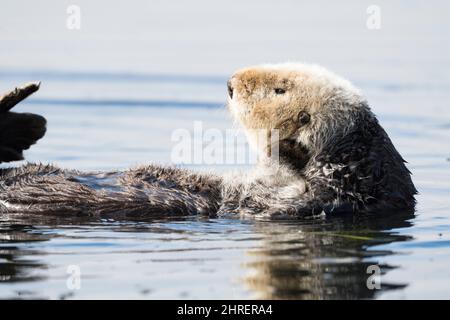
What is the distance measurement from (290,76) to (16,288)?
8.80ft

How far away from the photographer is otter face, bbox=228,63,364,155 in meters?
6.87

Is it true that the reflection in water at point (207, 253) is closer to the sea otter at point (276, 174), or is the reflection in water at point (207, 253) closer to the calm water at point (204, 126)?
the calm water at point (204, 126)

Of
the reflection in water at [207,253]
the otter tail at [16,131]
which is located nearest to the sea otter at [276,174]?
the otter tail at [16,131]

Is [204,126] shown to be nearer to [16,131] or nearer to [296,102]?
[296,102]

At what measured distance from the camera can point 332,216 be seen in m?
6.84

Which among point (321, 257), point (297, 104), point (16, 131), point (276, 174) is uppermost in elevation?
point (297, 104)

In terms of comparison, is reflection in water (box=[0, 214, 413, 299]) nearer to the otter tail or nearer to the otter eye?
the otter tail

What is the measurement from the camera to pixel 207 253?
238 inches

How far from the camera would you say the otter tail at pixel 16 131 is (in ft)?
22.1

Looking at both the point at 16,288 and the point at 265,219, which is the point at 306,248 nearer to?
the point at 265,219

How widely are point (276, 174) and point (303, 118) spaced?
459 mm

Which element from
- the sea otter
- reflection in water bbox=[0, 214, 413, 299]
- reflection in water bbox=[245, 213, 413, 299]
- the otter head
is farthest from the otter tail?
reflection in water bbox=[245, 213, 413, 299]

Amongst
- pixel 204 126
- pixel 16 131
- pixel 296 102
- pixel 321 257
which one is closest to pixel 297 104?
pixel 296 102
